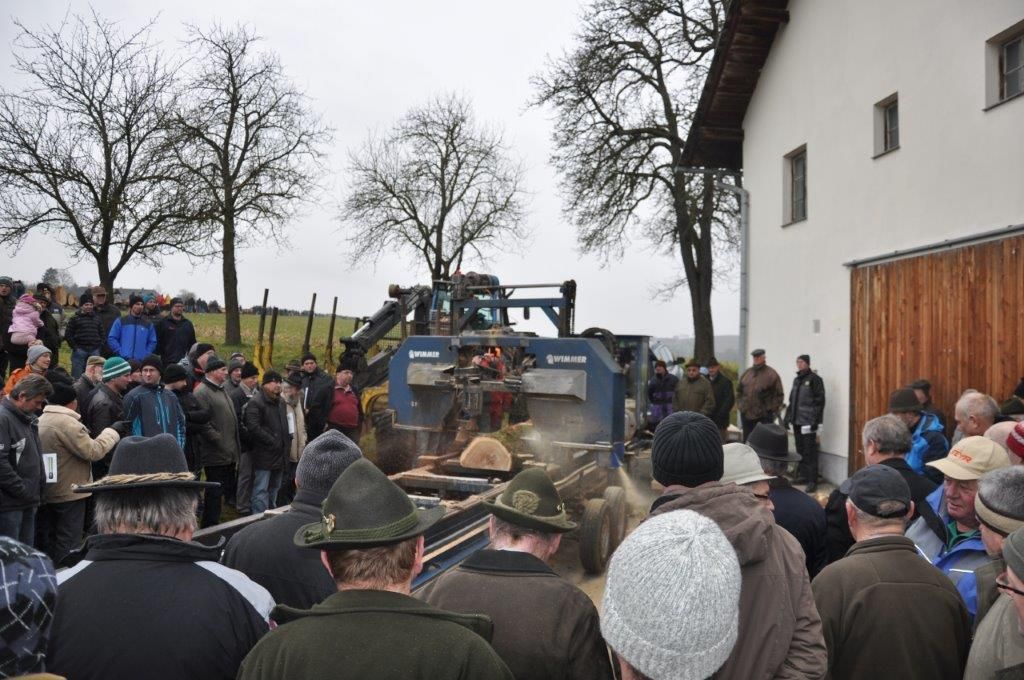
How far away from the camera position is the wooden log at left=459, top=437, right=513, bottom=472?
302 inches

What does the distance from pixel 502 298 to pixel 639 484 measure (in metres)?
3.20

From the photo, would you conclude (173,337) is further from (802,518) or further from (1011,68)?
(1011,68)

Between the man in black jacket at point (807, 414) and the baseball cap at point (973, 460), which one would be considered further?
the man in black jacket at point (807, 414)

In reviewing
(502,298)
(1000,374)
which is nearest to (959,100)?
(1000,374)

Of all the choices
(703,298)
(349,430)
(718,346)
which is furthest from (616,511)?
(718,346)

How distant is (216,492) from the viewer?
7109mm

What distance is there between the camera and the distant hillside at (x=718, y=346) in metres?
23.9

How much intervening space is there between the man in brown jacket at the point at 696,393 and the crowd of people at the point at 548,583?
8.30 metres

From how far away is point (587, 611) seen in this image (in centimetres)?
226

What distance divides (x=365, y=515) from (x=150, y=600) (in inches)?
28.6

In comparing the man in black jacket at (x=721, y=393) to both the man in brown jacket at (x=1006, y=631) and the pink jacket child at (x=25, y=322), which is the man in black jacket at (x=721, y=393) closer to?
the pink jacket child at (x=25, y=322)

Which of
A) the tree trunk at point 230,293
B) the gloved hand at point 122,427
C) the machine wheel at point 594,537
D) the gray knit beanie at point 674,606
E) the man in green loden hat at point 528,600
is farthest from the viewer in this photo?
the tree trunk at point 230,293

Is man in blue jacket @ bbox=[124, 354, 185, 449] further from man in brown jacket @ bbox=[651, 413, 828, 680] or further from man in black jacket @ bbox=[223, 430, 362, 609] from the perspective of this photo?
man in brown jacket @ bbox=[651, 413, 828, 680]

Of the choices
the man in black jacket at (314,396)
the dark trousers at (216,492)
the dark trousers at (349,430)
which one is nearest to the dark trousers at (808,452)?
the dark trousers at (349,430)
